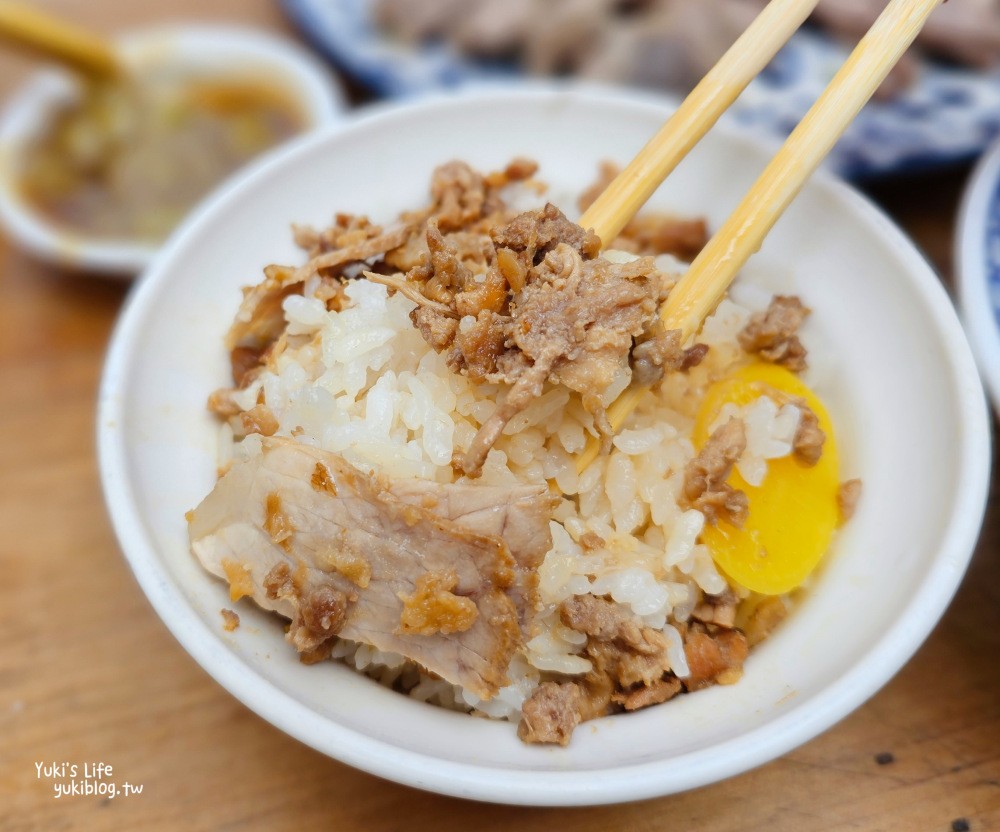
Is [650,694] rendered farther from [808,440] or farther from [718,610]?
[808,440]

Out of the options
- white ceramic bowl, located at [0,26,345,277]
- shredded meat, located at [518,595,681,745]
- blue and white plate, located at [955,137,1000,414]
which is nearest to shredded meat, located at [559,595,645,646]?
shredded meat, located at [518,595,681,745]

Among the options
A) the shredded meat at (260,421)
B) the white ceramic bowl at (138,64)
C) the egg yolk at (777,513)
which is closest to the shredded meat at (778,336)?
the egg yolk at (777,513)

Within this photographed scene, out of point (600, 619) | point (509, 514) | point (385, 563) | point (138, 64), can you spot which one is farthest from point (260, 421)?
point (138, 64)

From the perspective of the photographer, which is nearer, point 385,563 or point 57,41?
point 385,563

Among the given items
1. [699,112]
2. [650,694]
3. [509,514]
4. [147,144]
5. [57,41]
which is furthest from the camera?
[147,144]

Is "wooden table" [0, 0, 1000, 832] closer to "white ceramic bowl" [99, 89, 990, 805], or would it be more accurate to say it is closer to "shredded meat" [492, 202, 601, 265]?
"white ceramic bowl" [99, 89, 990, 805]

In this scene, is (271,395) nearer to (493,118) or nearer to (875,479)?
(493,118)

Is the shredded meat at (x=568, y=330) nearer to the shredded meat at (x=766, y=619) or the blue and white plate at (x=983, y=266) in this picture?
the shredded meat at (x=766, y=619)
